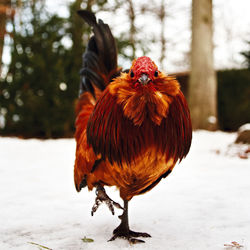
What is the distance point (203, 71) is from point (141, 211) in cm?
783

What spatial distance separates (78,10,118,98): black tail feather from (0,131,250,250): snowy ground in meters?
1.21

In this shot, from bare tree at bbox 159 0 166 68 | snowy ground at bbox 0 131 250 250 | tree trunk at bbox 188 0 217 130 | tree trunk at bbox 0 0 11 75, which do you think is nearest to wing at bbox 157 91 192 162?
snowy ground at bbox 0 131 250 250

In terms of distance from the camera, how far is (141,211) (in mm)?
2752

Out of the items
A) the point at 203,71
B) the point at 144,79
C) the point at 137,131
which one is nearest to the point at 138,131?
the point at 137,131

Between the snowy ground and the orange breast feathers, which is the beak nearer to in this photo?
the orange breast feathers

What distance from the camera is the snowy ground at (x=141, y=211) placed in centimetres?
204

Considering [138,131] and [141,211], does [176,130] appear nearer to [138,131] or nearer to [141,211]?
[138,131]

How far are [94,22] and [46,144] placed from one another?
225 inches

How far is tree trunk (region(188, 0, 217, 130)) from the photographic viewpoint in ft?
31.7

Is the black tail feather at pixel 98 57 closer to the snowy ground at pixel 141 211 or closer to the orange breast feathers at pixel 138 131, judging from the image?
the orange breast feathers at pixel 138 131

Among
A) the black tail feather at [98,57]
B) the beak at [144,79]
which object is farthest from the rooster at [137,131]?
the black tail feather at [98,57]

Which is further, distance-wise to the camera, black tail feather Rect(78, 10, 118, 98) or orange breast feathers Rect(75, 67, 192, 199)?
black tail feather Rect(78, 10, 118, 98)

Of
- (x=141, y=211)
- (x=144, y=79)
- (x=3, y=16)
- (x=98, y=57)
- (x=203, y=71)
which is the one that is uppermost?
(x=3, y=16)

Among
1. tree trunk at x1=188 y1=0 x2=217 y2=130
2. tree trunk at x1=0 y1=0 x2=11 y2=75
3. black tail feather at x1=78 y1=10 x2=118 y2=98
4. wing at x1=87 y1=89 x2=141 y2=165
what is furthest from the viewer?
tree trunk at x1=0 y1=0 x2=11 y2=75
